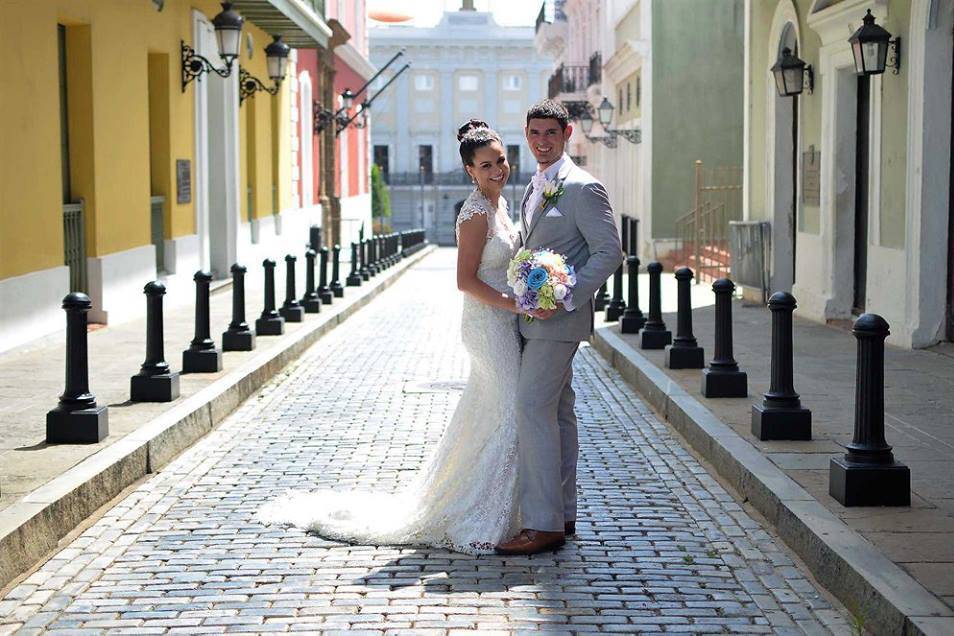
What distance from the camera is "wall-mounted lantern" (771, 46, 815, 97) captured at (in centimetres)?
1606

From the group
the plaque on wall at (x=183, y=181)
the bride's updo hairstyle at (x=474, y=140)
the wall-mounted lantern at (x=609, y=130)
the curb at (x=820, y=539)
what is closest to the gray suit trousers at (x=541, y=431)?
the bride's updo hairstyle at (x=474, y=140)

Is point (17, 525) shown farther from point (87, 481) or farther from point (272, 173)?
Result: point (272, 173)

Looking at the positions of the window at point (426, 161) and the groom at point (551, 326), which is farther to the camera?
the window at point (426, 161)

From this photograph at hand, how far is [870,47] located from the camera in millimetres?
12555

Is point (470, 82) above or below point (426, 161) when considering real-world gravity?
above

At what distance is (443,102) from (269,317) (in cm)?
6907

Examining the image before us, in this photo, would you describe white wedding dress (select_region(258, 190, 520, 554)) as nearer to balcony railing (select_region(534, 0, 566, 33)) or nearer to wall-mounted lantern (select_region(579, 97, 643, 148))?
wall-mounted lantern (select_region(579, 97, 643, 148))

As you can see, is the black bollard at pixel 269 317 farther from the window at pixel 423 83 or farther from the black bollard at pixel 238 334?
the window at pixel 423 83

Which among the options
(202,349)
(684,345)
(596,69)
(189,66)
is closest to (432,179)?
(596,69)

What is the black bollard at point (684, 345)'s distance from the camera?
11359mm

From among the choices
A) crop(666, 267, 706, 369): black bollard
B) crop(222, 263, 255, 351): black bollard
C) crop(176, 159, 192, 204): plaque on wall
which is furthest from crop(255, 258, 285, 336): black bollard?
crop(176, 159, 192, 204): plaque on wall

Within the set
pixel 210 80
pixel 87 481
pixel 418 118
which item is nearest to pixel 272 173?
pixel 210 80

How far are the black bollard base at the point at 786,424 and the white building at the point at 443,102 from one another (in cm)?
7371

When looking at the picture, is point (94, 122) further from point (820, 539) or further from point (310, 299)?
point (820, 539)
